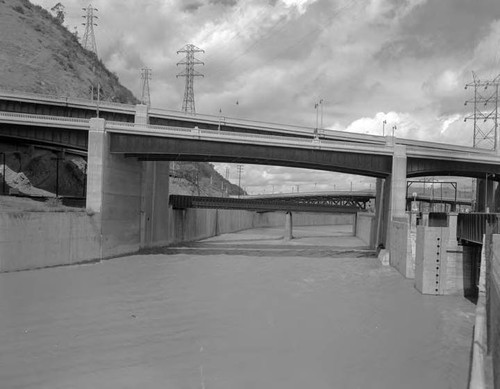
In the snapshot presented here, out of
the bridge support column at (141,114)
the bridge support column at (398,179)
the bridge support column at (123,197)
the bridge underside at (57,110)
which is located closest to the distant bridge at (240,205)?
the bridge support column at (123,197)

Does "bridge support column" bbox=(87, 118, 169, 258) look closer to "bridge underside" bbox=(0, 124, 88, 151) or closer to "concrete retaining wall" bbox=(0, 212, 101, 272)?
"concrete retaining wall" bbox=(0, 212, 101, 272)

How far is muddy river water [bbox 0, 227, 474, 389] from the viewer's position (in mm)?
19094

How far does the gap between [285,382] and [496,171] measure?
2543 inches

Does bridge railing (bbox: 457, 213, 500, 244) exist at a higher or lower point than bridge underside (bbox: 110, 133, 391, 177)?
Result: lower

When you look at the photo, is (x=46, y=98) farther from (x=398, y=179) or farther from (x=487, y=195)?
(x=487, y=195)

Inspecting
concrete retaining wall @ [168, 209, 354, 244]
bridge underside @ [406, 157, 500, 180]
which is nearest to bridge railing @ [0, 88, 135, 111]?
concrete retaining wall @ [168, 209, 354, 244]

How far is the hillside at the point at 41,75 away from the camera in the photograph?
71.9 metres

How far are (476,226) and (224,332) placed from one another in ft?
73.9

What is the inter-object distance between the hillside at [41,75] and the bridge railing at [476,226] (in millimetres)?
48537

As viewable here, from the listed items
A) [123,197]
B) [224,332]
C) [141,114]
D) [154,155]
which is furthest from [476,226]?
[141,114]

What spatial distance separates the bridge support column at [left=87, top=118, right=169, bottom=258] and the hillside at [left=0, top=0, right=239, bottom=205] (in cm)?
1148

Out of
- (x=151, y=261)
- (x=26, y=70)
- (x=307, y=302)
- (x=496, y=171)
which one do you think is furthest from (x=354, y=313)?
(x=26, y=70)

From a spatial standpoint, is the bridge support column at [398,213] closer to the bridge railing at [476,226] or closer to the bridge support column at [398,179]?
the bridge support column at [398,179]

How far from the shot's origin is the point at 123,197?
59.5 m
